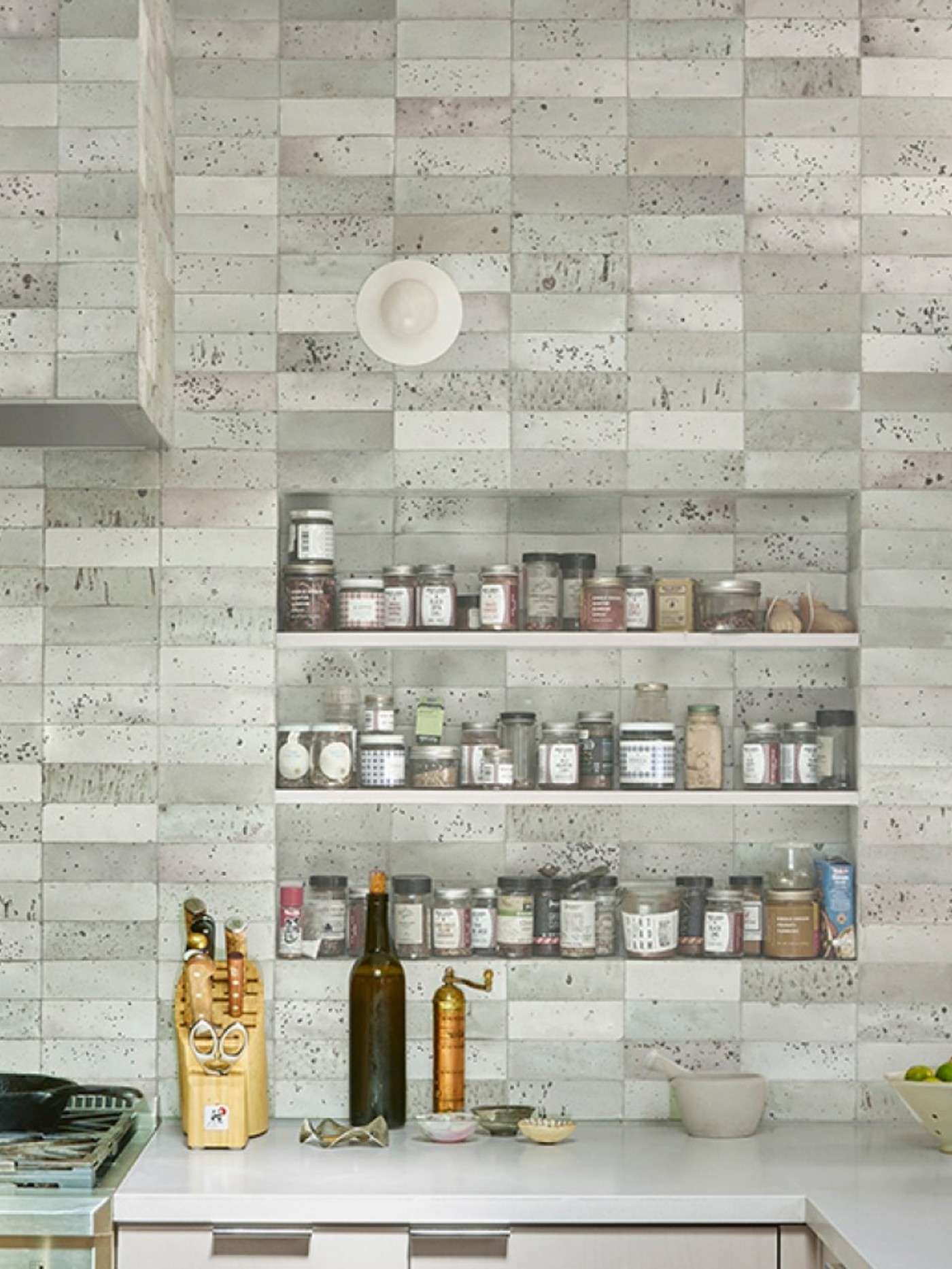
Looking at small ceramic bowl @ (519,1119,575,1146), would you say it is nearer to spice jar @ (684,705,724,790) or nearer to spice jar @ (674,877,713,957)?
spice jar @ (674,877,713,957)

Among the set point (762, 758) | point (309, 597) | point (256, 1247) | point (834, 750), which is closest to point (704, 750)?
point (762, 758)

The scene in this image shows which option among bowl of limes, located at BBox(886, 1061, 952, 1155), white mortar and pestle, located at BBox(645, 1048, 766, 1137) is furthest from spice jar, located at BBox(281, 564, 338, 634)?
bowl of limes, located at BBox(886, 1061, 952, 1155)

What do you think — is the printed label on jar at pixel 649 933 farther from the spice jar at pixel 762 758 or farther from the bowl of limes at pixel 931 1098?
the bowl of limes at pixel 931 1098

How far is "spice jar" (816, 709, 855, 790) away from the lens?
359 centimetres

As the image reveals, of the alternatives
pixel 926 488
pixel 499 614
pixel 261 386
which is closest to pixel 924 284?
pixel 926 488

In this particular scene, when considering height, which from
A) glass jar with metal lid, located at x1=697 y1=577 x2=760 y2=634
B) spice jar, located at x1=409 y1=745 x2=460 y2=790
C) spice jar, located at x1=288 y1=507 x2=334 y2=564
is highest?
spice jar, located at x1=288 y1=507 x2=334 y2=564

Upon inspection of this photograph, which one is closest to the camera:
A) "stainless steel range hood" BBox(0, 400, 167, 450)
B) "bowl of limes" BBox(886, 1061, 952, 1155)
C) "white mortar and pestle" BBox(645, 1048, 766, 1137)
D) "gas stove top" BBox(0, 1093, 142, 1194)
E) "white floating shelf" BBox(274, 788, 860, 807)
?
"gas stove top" BBox(0, 1093, 142, 1194)

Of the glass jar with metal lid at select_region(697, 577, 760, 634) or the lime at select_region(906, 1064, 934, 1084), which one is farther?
the glass jar with metal lid at select_region(697, 577, 760, 634)

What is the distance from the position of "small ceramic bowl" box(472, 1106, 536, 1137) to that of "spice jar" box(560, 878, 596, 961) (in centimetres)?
31

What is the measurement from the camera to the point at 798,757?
358 cm

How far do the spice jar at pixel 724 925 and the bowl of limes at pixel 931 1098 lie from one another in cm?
40

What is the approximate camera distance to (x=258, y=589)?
3559mm

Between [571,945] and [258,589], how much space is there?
912 millimetres

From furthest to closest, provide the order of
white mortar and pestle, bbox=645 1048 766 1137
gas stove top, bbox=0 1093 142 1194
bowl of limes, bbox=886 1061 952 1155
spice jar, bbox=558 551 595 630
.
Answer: spice jar, bbox=558 551 595 630 < white mortar and pestle, bbox=645 1048 766 1137 < bowl of limes, bbox=886 1061 952 1155 < gas stove top, bbox=0 1093 142 1194
